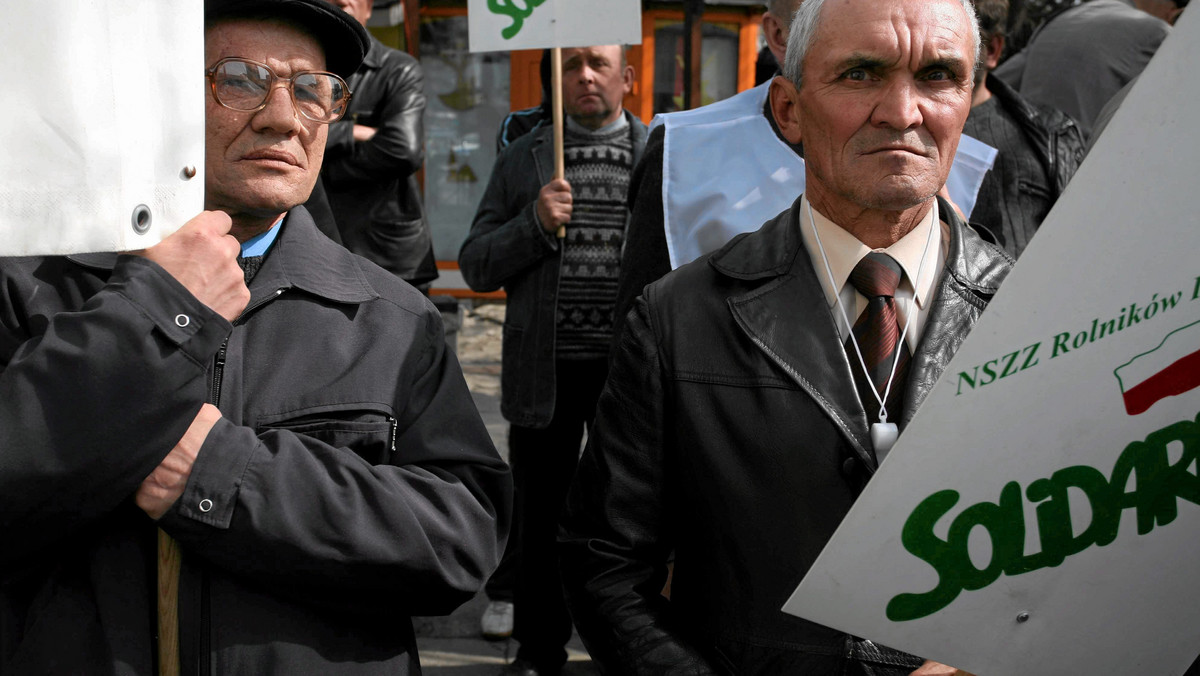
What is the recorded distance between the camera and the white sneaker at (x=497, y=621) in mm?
4480

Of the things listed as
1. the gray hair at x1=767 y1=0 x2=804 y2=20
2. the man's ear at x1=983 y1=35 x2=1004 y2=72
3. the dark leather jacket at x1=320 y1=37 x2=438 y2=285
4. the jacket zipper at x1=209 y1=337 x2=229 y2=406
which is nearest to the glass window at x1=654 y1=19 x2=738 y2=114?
the dark leather jacket at x1=320 y1=37 x2=438 y2=285

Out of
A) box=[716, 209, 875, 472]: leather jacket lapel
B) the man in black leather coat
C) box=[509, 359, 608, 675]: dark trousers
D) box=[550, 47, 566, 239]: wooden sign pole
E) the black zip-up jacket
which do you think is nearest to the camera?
the black zip-up jacket

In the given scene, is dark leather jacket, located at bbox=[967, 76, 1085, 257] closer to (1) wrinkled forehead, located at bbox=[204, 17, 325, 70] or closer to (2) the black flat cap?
(2) the black flat cap

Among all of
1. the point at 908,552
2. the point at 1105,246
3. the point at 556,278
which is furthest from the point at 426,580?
the point at 556,278

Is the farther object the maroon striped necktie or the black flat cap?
the black flat cap

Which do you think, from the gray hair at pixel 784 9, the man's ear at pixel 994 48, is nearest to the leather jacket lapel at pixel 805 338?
the gray hair at pixel 784 9

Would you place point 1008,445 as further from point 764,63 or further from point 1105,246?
point 764,63

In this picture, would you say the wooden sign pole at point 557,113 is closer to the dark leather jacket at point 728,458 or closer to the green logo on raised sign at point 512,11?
the green logo on raised sign at point 512,11

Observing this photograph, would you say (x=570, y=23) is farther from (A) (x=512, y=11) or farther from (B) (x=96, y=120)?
(B) (x=96, y=120)

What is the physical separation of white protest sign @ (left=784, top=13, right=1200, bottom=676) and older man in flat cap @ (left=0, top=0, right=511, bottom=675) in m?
0.67

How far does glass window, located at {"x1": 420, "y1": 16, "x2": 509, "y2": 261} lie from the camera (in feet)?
38.1

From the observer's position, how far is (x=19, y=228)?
132 cm

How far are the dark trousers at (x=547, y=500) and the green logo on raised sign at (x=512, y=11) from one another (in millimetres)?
1189

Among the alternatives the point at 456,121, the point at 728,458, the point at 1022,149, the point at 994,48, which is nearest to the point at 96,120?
the point at 728,458
